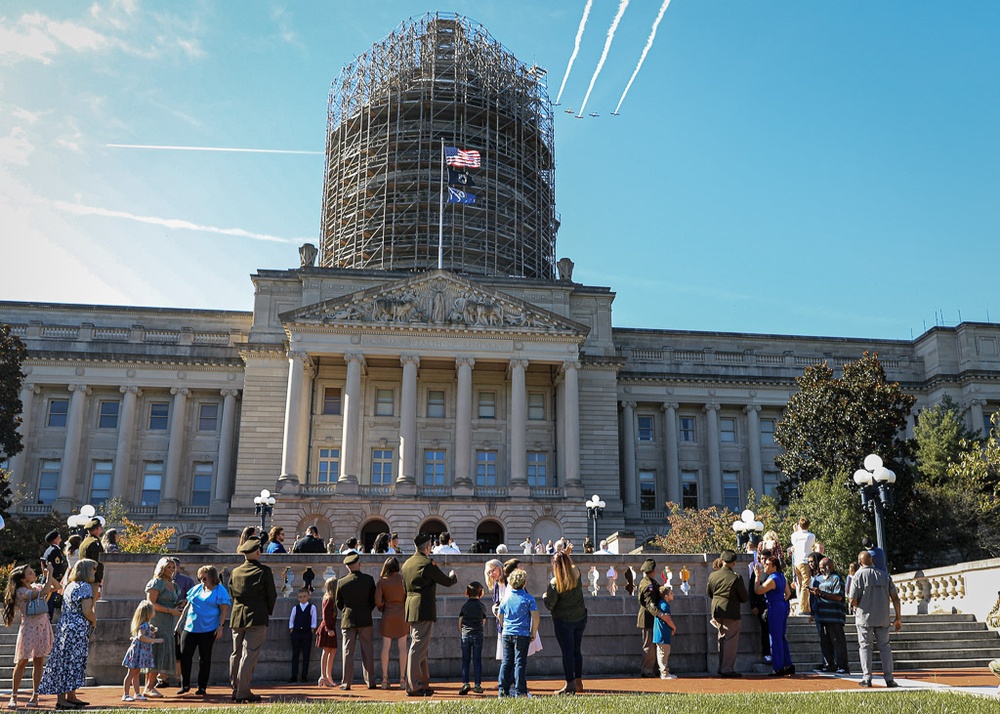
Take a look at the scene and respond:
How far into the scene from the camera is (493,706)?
38.4ft

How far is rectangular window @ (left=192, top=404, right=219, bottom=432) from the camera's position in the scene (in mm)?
60344

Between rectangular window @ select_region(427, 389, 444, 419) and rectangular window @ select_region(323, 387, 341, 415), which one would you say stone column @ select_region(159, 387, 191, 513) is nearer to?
rectangular window @ select_region(323, 387, 341, 415)

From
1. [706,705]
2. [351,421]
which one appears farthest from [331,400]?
[706,705]

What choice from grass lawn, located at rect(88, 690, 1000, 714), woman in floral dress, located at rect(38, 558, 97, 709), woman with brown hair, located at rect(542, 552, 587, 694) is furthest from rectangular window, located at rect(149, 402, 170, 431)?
grass lawn, located at rect(88, 690, 1000, 714)

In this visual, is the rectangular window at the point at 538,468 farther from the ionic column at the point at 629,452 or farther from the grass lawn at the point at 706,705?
the grass lawn at the point at 706,705

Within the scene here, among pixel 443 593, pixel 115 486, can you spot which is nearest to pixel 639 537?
pixel 115 486

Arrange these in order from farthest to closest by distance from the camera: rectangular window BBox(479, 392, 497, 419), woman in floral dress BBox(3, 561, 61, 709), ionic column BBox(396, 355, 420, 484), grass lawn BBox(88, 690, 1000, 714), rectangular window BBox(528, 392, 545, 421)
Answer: rectangular window BBox(528, 392, 545, 421) < rectangular window BBox(479, 392, 497, 419) < ionic column BBox(396, 355, 420, 484) < woman in floral dress BBox(3, 561, 61, 709) < grass lawn BBox(88, 690, 1000, 714)

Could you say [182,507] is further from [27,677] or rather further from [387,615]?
[387,615]

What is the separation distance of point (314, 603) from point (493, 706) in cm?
680

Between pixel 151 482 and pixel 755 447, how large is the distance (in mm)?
39776

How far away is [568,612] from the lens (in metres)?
14.3

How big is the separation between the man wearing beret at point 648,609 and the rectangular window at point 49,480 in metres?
50.5

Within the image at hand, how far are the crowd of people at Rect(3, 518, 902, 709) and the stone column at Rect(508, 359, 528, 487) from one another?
112 feet

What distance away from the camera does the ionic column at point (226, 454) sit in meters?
57.3
